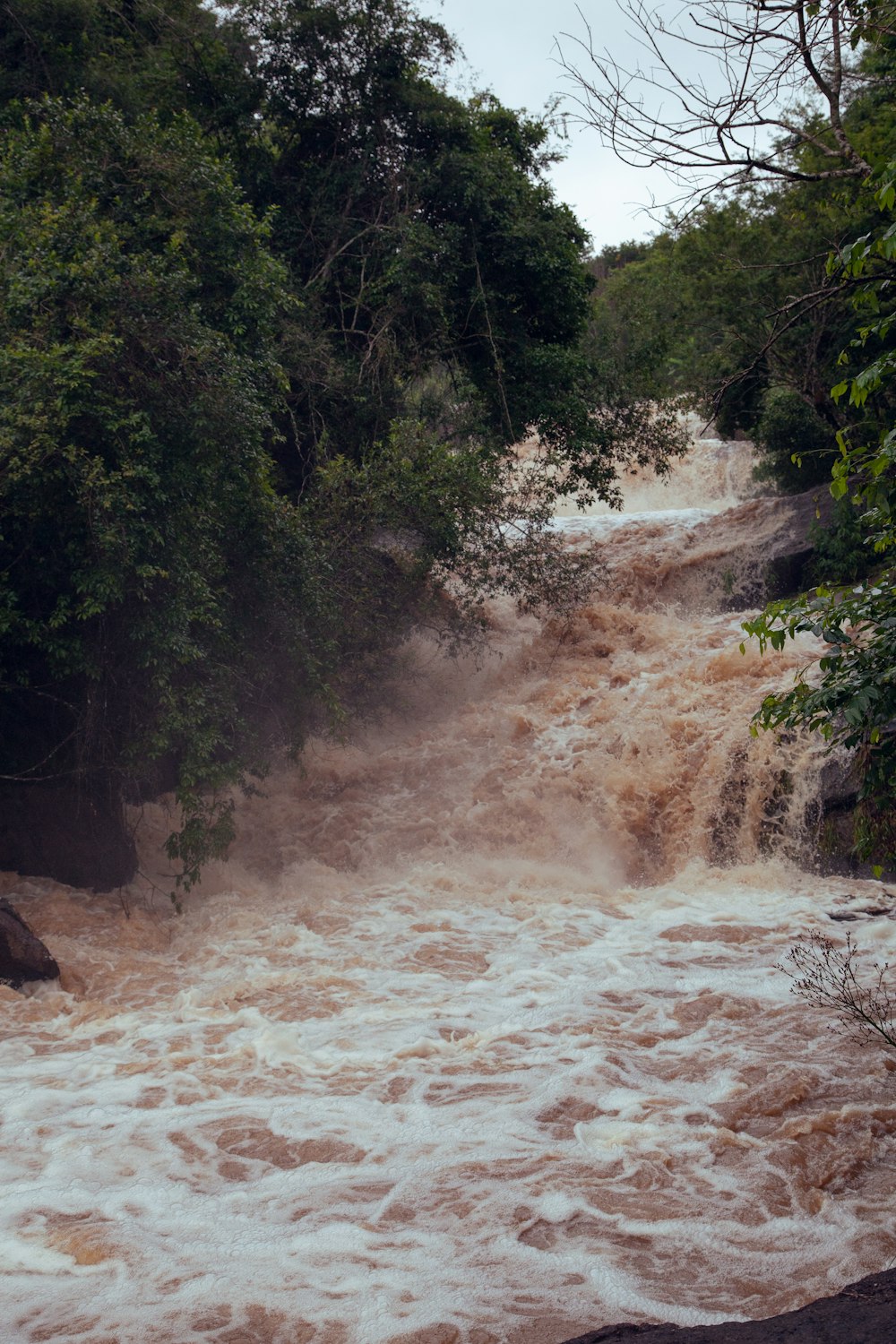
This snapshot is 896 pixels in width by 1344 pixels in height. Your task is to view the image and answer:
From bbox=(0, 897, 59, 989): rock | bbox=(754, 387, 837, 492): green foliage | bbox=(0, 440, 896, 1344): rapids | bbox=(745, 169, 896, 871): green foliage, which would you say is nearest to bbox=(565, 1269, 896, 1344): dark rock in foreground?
bbox=(0, 440, 896, 1344): rapids

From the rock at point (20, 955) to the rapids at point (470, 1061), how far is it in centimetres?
17

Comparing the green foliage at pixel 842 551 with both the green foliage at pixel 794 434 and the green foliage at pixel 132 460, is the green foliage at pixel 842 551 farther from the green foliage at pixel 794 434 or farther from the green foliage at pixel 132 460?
the green foliage at pixel 132 460

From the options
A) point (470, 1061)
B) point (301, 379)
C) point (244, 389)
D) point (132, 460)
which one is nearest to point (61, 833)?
point (132, 460)

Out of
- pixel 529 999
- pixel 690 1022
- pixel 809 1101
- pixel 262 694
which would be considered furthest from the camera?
pixel 262 694

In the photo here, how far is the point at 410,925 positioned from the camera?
32.6 ft

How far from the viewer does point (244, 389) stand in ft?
31.7

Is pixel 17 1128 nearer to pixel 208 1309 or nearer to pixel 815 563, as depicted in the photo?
pixel 208 1309

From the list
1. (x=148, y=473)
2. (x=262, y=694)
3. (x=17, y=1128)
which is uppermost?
(x=148, y=473)

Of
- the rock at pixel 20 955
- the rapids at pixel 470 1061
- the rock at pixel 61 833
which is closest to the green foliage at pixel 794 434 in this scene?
the rapids at pixel 470 1061

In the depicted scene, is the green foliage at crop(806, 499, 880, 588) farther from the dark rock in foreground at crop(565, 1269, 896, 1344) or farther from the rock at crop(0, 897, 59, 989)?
the dark rock in foreground at crop(565, 1269, 896, 1344)

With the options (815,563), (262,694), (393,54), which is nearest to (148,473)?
(262,694)

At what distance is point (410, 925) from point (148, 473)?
467cm

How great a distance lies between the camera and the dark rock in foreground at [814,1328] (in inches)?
106

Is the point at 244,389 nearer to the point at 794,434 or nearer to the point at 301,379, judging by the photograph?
the point at 301,379
